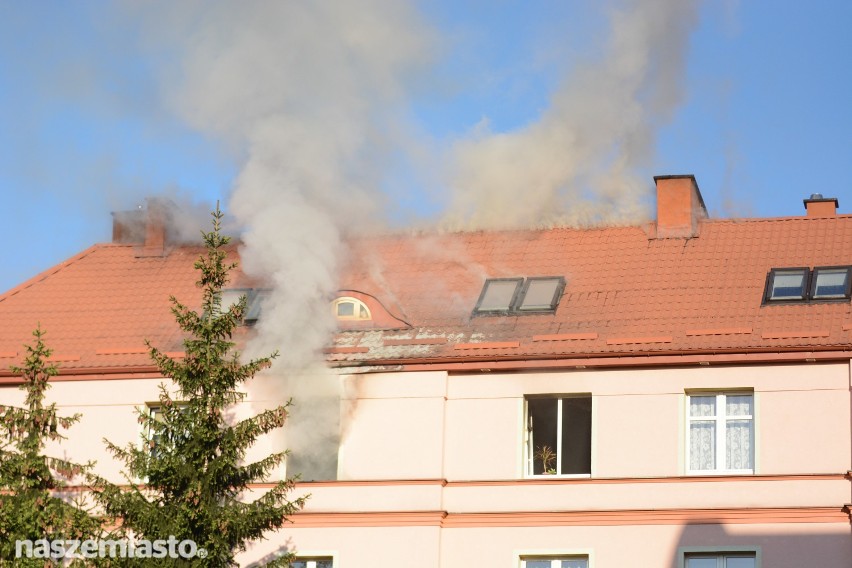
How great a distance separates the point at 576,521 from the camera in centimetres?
3130

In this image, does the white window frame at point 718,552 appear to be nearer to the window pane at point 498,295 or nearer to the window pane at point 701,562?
the window pane at point 701,562

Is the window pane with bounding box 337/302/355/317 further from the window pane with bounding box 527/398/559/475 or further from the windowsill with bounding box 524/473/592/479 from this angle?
the windowsill with bounding box 524/473/592/479

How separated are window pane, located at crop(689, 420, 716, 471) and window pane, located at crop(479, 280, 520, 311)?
470 centimetres

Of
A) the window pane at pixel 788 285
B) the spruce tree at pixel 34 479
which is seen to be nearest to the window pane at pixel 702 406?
the window pane at pixel 788 285

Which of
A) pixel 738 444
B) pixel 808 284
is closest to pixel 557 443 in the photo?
pixel 738 444

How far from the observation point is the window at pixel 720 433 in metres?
31.3

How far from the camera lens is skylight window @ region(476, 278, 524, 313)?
3462 centimetres

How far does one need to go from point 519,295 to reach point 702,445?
513 cm

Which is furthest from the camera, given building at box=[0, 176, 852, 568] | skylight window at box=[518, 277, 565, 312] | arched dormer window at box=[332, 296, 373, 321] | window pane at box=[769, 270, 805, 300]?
arched dormer window at box=[332, 296, 373, 321]

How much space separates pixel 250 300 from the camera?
3578 centimetres

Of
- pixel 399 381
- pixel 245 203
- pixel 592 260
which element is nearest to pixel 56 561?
pixel 399 381

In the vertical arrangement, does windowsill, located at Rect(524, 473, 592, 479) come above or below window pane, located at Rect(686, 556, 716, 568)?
above

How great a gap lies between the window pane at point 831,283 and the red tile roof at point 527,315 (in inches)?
13.8

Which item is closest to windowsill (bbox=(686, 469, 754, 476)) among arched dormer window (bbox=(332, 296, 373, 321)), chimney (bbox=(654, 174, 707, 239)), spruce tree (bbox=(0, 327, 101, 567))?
chimney (bbox=(654, 174, 707, 239))
